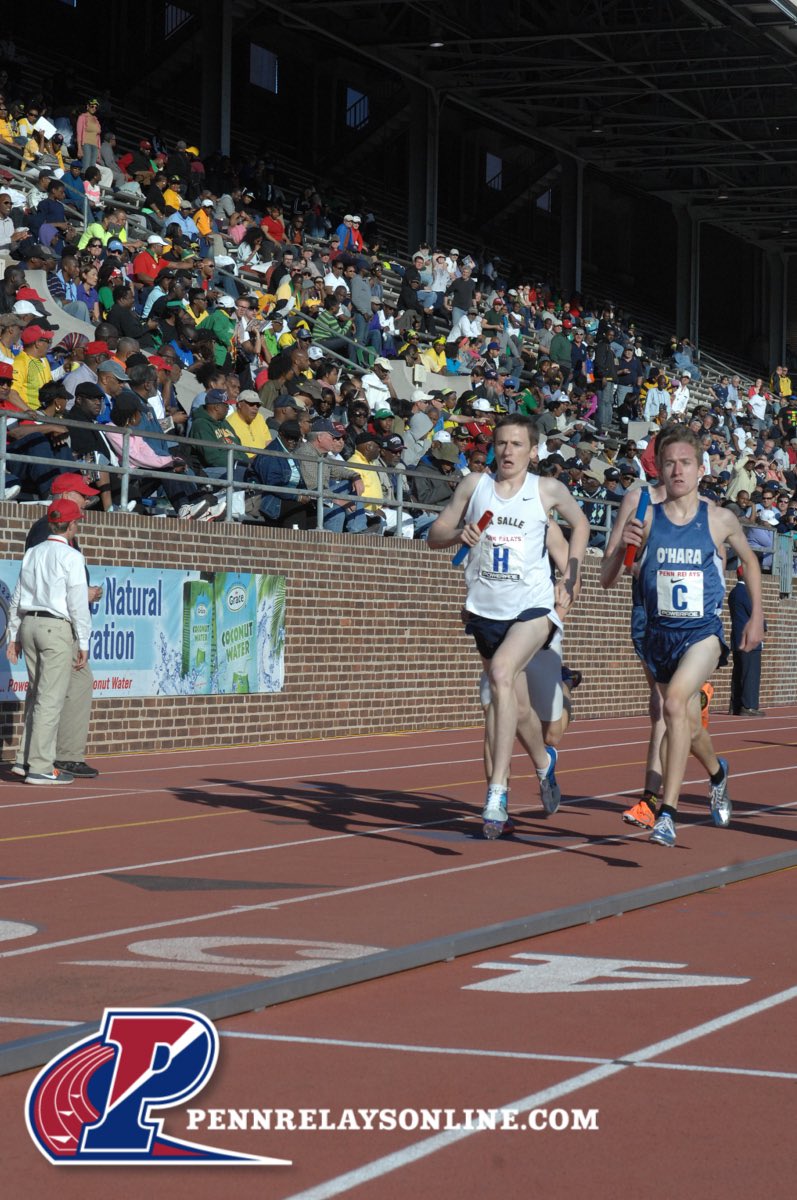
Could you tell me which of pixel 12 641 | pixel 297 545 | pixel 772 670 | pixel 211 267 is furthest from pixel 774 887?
pixel 772 670

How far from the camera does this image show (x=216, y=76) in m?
36.6

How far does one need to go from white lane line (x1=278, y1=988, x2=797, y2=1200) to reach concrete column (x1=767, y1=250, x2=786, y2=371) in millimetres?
60241

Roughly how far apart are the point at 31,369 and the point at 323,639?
4.64 m

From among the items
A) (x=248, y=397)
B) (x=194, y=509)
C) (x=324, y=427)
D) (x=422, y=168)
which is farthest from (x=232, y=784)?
(x=422, y=168)

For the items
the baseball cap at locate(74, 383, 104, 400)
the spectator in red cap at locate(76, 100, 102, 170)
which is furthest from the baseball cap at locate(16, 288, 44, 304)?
the spectator in red cap at locate(76, 100, 102, 170)

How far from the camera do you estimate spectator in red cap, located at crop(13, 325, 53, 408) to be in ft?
55.8

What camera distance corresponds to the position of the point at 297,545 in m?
19.6

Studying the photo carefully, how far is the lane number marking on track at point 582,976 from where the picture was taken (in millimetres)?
6605

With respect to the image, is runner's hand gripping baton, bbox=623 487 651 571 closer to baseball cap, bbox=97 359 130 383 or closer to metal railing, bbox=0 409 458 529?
metal railing, bbox=0 409 458 529

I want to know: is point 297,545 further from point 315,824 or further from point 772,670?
point 772,670

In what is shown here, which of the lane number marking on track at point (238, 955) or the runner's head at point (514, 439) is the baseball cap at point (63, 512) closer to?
the runner's head at point (514, 439)

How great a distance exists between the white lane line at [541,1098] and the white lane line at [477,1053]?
0.10 meters

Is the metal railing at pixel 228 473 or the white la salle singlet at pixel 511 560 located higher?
the metal railing at pixel 228 473

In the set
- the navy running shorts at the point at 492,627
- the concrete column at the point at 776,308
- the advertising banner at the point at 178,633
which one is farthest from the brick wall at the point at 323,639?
the concrete column at the point at 776,308
